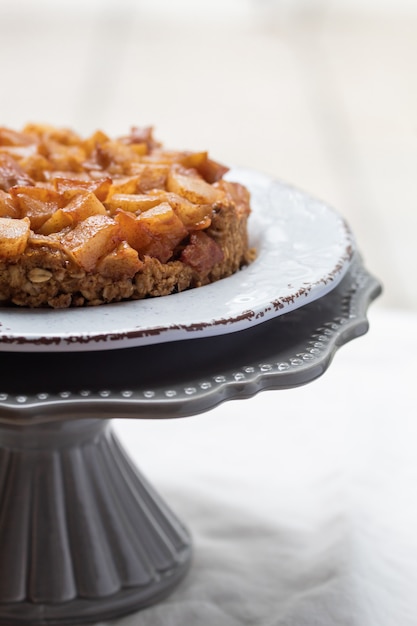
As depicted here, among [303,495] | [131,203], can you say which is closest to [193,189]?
[131,203]

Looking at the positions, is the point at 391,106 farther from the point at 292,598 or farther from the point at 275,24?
the point at 292,598

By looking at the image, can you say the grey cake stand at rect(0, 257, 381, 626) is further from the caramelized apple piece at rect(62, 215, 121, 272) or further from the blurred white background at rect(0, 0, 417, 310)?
the blurred white background at rect(0, 0, 417, 310)

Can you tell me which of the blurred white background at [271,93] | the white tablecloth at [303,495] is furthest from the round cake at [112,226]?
the blurred white background at [271,93]

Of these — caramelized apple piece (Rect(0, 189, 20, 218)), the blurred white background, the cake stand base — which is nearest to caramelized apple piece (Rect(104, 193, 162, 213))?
caramelized apple piece (Rect(0, 189, 20, 218))

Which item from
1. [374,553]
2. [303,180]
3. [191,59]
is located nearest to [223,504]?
[374,553]

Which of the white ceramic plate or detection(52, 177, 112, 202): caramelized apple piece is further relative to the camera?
detection(52, 177, 112, 202): caramelized apple piece

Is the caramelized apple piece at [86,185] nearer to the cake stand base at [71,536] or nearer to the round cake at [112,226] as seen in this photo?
the round cake at [112,226]
